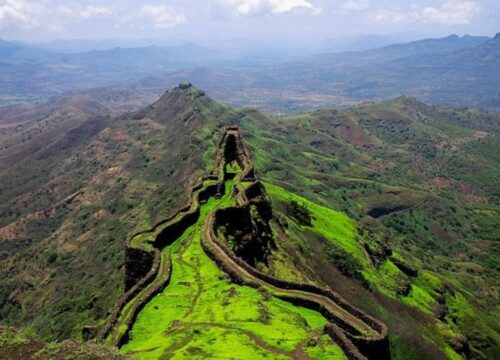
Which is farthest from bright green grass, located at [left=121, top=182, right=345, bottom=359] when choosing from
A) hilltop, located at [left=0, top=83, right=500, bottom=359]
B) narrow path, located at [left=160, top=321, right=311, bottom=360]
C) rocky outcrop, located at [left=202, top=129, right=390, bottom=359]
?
hilltop, located at [left=0, top=83, right=500, bottom=359]

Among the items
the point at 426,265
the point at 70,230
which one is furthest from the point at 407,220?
the point at 70,230

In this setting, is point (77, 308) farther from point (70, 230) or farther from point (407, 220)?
point (407, 220)

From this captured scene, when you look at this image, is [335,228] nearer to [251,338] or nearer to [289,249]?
[289,249]

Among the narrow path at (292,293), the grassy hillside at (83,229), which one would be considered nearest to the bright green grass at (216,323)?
the narrow path at (292,293)

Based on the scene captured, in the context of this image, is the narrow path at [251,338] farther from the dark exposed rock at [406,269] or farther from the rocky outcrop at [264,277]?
the dark exposed rock at [406,269]

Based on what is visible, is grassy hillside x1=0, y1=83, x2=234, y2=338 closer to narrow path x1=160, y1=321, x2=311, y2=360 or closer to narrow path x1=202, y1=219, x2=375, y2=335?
narrow path x1=202, y1=219, x2=375, y2=335

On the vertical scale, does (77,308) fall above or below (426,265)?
above
